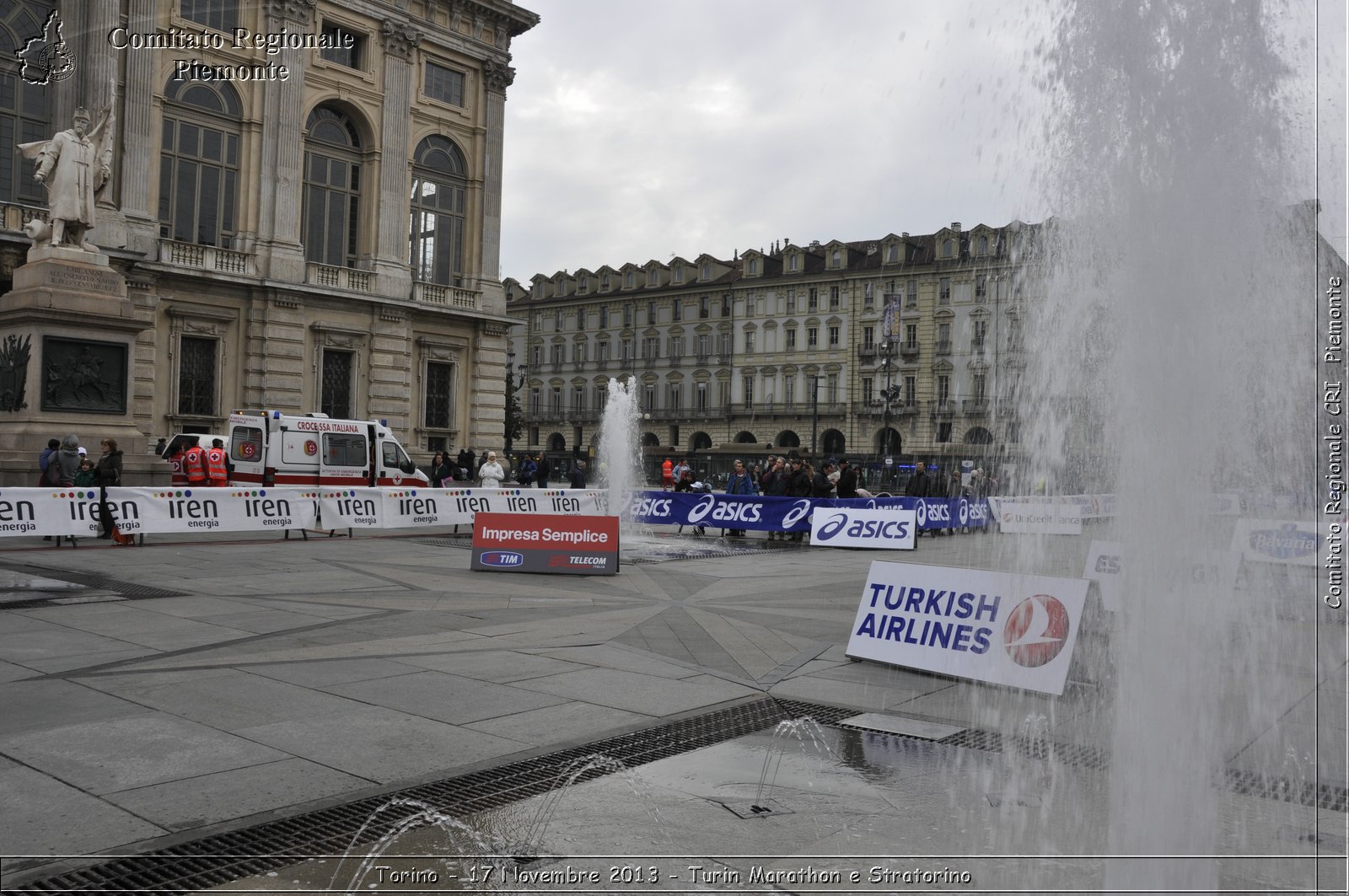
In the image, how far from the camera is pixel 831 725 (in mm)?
6984

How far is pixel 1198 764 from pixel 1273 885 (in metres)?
0.54

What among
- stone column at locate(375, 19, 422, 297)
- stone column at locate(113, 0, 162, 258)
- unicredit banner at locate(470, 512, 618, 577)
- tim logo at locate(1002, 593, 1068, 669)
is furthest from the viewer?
stone column at locate(375, 19, 422, 297)

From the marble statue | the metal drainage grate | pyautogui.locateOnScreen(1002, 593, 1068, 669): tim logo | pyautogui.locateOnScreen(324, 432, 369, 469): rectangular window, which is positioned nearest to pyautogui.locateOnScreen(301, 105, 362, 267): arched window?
pyautogui.locateOnScreen(324, 432, 369, 469): rectangular window

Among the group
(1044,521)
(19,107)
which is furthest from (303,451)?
(1044,521)

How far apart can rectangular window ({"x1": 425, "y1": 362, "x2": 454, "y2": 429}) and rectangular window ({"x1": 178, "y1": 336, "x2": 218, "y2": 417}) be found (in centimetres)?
873

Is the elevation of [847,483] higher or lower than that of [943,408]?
lower

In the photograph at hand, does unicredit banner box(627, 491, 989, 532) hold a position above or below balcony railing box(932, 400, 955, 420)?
below

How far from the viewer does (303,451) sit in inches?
1002

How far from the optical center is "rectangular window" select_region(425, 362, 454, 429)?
134 feet

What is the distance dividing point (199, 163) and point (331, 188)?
506 centimetres

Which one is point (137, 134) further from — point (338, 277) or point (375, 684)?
point (375, 684)

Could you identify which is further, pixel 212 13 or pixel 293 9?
pixel 293 9

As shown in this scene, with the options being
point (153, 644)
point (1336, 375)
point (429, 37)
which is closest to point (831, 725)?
point (1336, 375)

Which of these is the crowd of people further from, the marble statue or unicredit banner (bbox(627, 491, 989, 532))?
unicredit banner (bbox(627, 491, 989, 532))
